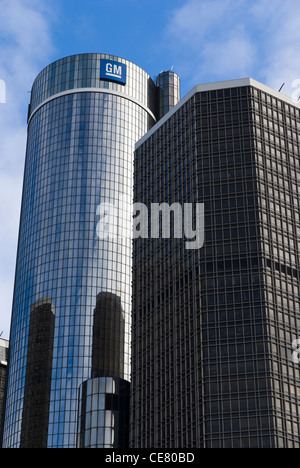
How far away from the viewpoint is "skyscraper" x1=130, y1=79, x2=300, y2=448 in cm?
14838

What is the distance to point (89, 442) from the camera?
7638 inches

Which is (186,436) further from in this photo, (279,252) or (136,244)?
(136,244)

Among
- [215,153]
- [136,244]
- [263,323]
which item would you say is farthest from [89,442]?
[215,153]

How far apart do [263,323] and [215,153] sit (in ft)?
131

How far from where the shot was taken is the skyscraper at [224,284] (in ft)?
487

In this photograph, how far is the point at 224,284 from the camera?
524 feet

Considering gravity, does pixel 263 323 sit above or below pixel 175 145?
below

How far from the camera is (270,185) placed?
170500mm

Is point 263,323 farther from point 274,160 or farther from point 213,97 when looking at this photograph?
point 213,97
